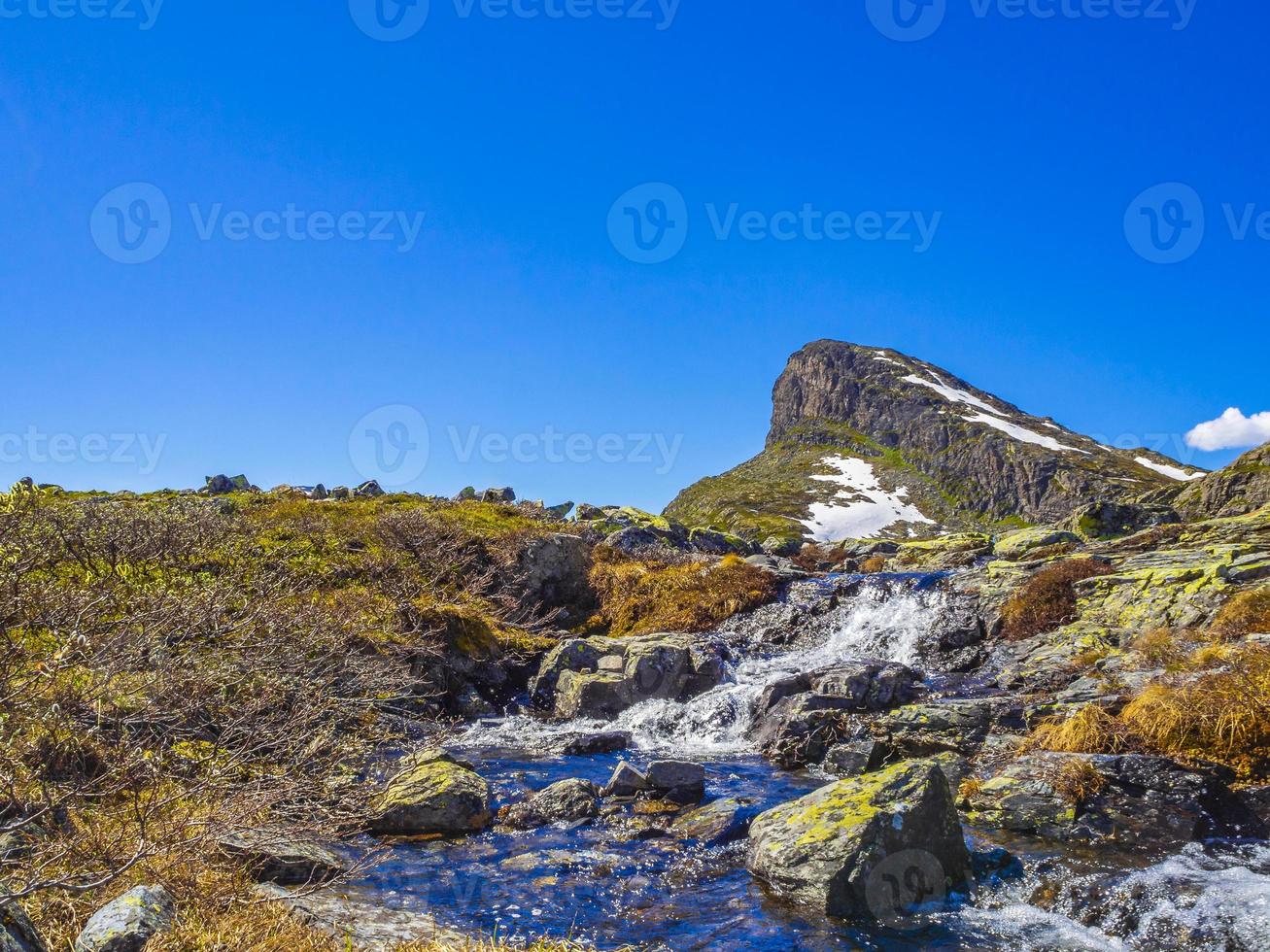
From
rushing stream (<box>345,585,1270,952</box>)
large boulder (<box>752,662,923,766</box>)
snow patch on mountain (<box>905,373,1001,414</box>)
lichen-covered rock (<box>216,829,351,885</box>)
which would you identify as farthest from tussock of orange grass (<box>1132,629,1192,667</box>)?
snow patch on mountain (<box>905,373,1001,414</box>)

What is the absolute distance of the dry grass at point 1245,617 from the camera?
46.1ft

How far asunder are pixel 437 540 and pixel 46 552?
13071 millimetres

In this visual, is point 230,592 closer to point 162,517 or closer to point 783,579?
point 162,517

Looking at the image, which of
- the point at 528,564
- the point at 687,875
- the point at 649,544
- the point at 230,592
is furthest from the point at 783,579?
the point at 230,592

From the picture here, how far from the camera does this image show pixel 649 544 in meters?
32.9

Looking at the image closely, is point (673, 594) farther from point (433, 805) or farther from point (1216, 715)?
point (1216, 715)

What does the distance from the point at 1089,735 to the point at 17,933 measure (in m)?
12.3

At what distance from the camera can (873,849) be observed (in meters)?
7.75

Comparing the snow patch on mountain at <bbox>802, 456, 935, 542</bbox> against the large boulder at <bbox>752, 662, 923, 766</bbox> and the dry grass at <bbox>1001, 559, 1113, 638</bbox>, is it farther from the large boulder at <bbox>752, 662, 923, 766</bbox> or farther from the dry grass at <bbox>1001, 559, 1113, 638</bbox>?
the large boulder at <bbox>752, 662, 923, 766</bbox>

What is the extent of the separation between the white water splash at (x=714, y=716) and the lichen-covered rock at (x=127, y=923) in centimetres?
1048

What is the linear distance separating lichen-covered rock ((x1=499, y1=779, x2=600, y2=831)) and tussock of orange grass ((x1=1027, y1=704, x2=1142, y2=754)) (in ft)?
23.4

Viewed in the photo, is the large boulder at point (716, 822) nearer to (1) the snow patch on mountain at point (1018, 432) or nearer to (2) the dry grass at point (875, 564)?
(2) the dry grass at point (875, 564)

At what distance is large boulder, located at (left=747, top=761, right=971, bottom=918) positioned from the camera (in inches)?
301

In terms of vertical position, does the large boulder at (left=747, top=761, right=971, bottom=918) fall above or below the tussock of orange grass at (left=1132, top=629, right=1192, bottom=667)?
below
